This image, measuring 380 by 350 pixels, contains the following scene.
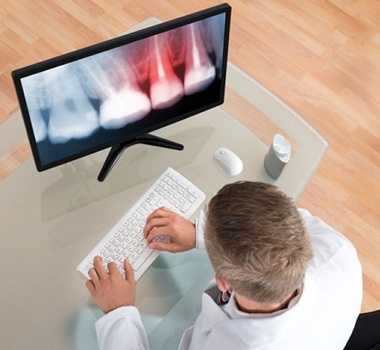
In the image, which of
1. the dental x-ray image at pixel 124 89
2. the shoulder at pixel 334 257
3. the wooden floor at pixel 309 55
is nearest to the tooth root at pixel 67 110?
the dental x-ray image at pixel 124 89

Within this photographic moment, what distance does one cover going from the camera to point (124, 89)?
1.61 m

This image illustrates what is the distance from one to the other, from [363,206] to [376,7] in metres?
1.09

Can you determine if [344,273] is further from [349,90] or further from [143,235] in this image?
[349,90]

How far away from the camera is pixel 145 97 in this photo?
167 centimetres

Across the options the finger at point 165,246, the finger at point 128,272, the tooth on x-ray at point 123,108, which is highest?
the tooth on x-ray at point 123,108

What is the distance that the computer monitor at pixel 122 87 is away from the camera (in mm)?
1489

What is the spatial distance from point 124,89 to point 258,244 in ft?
2.08

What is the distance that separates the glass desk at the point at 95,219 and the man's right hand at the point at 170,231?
69 mm

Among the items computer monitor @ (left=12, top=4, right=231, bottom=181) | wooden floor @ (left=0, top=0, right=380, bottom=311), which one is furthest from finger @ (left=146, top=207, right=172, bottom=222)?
wooden floor @ (left=0, top=0, right=380, bottom=311)

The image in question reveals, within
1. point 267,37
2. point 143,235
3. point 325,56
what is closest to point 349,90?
point 325,56

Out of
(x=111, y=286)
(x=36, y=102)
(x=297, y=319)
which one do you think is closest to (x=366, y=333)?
(x=297, y=319)

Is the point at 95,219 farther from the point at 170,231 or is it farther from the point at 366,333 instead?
the point at 366,333

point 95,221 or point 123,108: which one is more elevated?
point 123,108

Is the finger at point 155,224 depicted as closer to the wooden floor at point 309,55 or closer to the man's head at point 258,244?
the man's head at point 258,244
